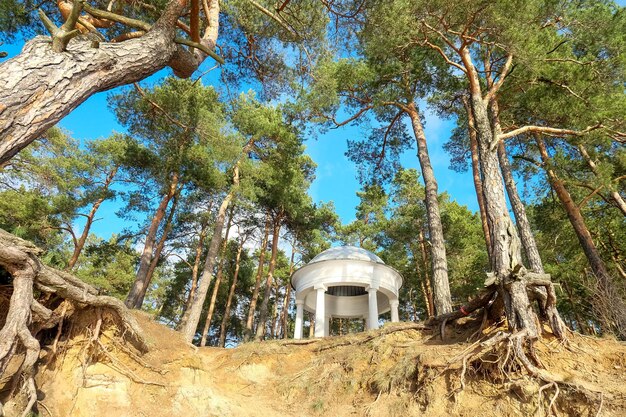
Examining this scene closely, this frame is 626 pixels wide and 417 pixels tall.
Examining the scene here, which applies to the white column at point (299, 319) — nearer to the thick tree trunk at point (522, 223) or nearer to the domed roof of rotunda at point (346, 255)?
the domed roof of rotunda at point (346, 255)

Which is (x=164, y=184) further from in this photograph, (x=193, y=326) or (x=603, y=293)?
(x=603, y=293)

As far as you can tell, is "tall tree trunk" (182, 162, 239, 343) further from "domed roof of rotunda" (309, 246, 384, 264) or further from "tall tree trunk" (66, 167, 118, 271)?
"tall tree trunk" (66, 167, 118, 271)

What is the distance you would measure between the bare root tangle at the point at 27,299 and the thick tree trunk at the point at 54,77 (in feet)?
6.01

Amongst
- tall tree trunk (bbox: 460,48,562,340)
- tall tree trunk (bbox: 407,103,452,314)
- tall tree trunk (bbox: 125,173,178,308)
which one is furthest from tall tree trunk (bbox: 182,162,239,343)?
tall tree trunk (bbox: 460,48,562,340)

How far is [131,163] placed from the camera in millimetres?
15984

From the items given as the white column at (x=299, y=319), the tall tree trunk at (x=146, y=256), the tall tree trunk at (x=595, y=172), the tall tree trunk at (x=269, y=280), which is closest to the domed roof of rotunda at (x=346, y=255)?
the white column at (x=299, y=319)

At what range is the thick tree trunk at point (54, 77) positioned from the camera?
2.85m

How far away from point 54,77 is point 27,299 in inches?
104

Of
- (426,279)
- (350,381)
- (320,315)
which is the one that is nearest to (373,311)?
(320,315)

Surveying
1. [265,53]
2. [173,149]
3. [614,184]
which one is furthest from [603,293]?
[173,149]

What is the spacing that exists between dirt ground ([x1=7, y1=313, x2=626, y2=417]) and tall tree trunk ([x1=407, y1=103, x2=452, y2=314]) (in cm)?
185

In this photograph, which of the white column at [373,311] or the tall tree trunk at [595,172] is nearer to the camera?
the tall tree trunk at [595,172]

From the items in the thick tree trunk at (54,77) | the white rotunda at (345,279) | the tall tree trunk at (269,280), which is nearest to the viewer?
the thick tree trunk at (54,77)

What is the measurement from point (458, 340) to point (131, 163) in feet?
49.1
